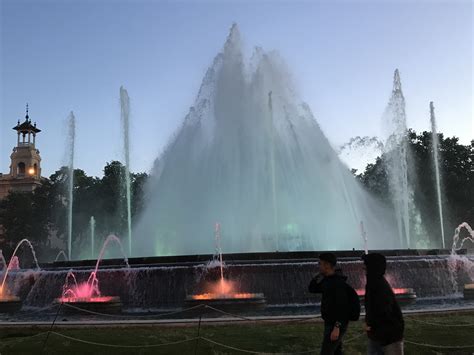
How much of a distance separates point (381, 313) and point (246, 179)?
21906mm

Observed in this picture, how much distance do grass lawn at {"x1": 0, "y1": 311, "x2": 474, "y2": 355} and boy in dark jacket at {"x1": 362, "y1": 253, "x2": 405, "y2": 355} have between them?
10.9 feet

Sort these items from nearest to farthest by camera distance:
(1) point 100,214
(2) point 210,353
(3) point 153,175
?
(2) point 210,353, (3) point 153,175, (1) point 100,214

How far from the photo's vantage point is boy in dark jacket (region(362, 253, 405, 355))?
5.23 m

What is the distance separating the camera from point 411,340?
360 inches

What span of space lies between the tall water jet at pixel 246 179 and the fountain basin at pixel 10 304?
1108cm

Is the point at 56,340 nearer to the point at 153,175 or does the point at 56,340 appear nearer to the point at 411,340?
the point at 411,340

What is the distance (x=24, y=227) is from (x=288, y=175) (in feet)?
143

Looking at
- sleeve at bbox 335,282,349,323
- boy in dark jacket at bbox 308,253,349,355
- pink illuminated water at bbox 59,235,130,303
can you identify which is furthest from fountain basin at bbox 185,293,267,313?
sleeve at bbox 335,282,349,323

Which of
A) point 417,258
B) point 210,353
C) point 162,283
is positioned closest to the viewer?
point 210,353

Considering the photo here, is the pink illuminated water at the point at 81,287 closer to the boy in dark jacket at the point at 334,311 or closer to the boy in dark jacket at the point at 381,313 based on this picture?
the boy in dark jacket at the point at 334,311

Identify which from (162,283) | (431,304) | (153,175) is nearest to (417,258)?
(431,304)

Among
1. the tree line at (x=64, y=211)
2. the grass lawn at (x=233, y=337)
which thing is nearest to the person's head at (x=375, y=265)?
the grass lawn at (x=233, y=337)

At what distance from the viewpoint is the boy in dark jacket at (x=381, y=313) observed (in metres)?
5.23

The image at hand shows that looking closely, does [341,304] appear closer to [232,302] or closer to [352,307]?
[352,307]
